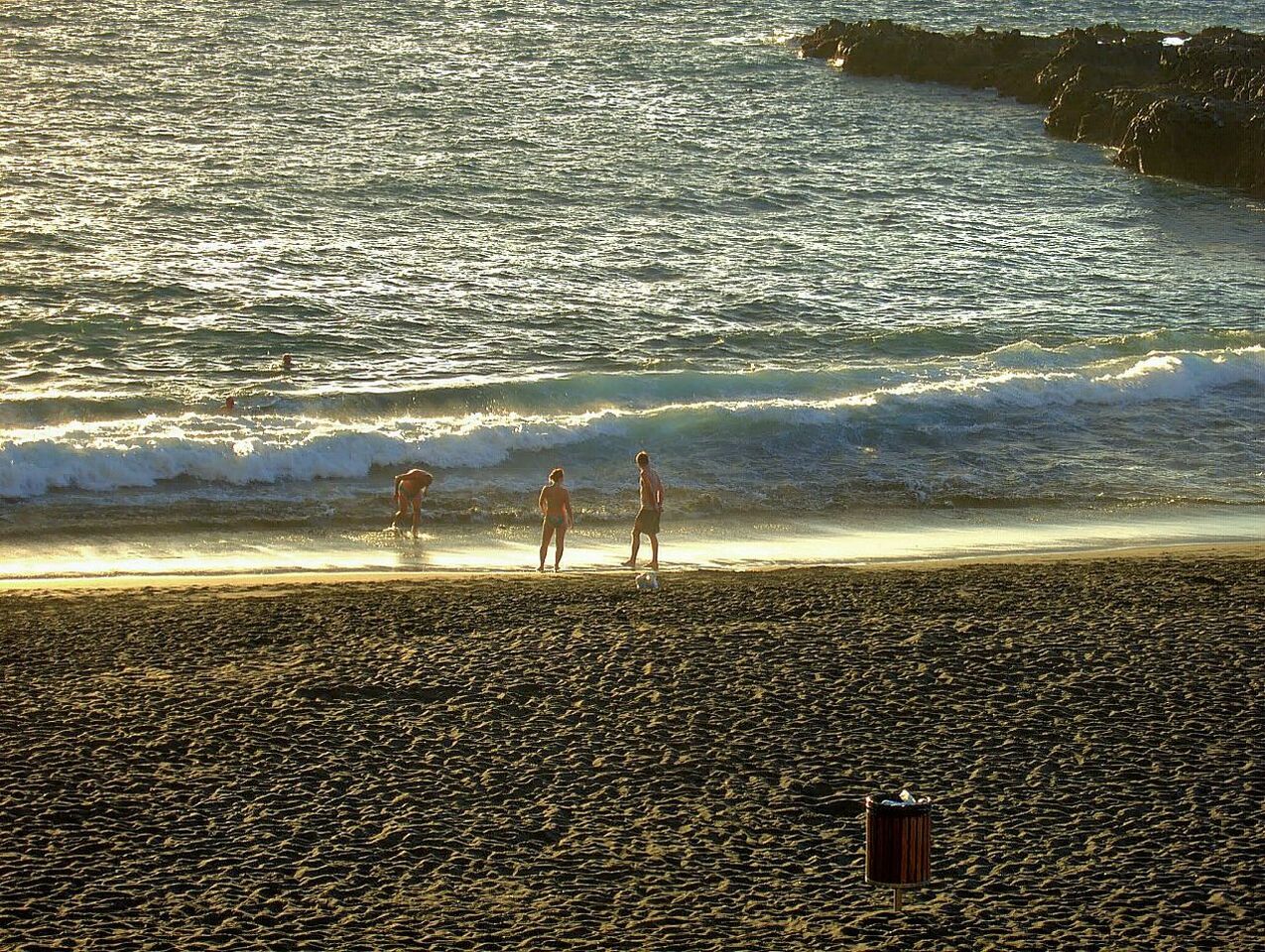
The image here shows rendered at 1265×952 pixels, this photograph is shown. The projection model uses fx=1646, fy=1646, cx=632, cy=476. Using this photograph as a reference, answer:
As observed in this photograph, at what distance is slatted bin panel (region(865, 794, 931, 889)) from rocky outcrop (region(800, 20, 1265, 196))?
32780 millimetres

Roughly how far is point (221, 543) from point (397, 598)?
359 centimetres

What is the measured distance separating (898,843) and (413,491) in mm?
10315

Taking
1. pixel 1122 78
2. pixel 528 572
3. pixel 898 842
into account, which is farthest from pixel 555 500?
pixel 1122 78

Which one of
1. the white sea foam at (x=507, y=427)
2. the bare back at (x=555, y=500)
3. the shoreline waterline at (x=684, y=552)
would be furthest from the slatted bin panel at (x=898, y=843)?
the white sea foam at (x=507, y=427)

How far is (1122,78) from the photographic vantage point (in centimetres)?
4222

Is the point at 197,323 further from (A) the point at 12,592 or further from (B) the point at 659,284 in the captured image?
(A) the point at 12,592

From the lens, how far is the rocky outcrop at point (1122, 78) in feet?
121

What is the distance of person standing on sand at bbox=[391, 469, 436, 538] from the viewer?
54.7 ft

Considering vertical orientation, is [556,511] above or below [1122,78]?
below

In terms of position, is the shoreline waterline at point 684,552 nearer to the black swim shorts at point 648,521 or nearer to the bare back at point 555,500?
the black swim shorts at point 648,521

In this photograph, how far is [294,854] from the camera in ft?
29.0

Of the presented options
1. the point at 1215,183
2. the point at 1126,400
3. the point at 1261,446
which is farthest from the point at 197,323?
the point at 1215,183

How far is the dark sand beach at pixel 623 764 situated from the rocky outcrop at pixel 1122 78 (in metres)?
25.9

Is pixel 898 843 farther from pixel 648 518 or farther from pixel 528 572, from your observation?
pixel 648 518
